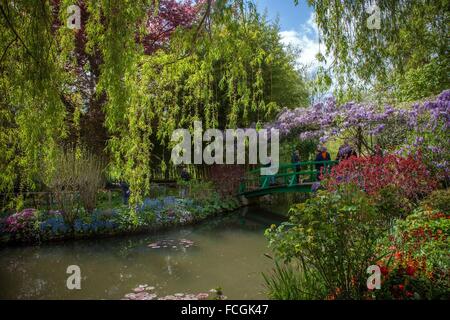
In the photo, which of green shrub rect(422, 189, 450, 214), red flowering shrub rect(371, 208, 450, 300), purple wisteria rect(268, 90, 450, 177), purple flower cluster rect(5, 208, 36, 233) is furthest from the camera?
purple flower cluster rect(5, 208, 36, 233)

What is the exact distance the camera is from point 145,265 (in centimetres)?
743

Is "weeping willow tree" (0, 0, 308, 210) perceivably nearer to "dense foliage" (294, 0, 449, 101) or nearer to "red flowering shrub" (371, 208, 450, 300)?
"dense foliage" (294, 0, 449, 101)

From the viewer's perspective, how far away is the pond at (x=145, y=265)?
6078 millimetres

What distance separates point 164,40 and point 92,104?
3554mm

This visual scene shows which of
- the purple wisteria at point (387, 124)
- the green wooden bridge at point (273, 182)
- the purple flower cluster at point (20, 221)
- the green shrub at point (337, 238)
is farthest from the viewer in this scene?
the green wooden bridge at point (273, 182)

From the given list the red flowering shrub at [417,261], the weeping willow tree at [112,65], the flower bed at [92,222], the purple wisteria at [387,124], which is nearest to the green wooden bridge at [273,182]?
the purple wisteria at [387,124]

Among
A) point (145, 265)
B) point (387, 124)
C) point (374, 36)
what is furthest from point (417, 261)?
point (387, 124)

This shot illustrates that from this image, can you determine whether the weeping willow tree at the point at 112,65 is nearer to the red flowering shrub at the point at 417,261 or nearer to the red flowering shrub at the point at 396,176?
the red flowering shrub at the point at 417,261

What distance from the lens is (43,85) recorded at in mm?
3354

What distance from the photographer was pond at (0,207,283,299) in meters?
6.08

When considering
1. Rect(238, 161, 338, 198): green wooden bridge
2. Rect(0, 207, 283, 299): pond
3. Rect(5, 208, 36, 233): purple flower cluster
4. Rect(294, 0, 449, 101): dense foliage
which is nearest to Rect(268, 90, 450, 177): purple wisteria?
Rect(238, 161, 338, 198): green wooden bridge
